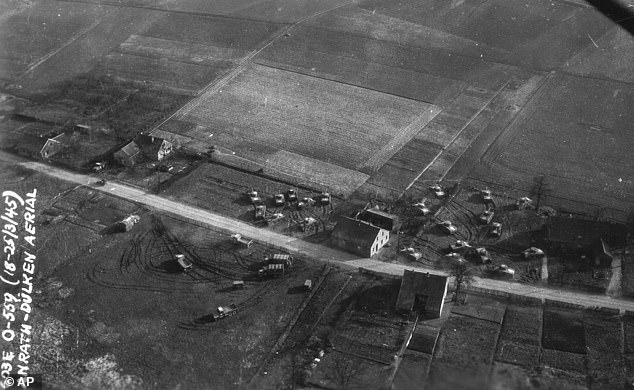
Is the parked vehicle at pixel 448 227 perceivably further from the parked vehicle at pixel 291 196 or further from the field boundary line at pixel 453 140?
the parked vehicle at pixel 291 196

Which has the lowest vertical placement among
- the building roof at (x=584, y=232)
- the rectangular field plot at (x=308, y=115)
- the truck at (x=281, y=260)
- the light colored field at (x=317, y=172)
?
the light colored field at (x=317, y=172)

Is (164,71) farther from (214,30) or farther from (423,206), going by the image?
(423,206)

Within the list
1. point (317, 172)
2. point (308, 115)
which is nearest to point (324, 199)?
point (317, 172)

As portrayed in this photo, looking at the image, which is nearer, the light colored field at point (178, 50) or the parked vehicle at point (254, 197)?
the parked vehicle at point (254, 197)

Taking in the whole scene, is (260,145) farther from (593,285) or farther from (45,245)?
(593,285)

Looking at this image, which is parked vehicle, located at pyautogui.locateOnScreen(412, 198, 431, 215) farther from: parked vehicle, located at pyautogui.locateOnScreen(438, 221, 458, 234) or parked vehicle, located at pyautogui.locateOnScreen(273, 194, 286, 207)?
parked vehicle, located at pyautogui.locateOnScreen(273, 194, 286, 207)

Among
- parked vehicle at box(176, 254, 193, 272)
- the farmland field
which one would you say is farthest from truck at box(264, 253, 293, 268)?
the farmland field

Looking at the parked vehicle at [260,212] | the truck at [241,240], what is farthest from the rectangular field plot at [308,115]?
the truck at [241,240]
